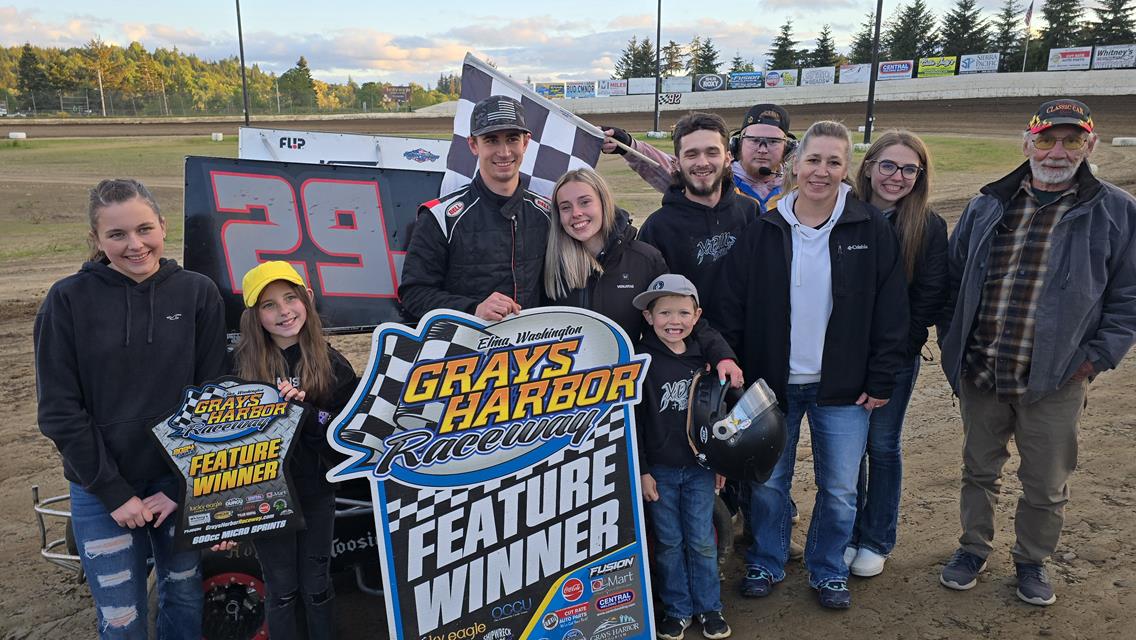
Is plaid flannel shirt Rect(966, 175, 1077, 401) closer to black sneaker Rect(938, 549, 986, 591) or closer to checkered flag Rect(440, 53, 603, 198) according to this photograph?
black sneaker Rect(938, 549, 986, 591)

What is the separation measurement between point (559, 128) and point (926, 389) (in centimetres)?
420

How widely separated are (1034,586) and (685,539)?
5.89 feet

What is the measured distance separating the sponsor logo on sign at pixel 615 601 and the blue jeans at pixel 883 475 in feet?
4.85

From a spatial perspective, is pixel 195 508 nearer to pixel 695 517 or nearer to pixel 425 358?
pixel 425 358

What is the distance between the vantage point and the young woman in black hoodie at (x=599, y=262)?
3.13 metres

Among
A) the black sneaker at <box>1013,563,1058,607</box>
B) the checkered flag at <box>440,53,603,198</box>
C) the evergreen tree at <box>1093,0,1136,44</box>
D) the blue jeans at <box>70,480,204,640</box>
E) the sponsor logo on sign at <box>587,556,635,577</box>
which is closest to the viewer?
the blue jeans at <box>70,480,204,640</box>

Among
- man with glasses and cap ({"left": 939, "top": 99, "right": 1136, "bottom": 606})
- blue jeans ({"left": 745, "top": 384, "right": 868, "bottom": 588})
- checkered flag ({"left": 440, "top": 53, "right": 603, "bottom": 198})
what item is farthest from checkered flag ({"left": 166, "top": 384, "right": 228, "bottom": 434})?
man with glasses and cap ({"left": 939, "top": 99, "right": 1136, "bottom": 606})

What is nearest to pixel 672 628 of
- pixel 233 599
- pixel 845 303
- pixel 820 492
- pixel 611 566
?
pixel 611 566

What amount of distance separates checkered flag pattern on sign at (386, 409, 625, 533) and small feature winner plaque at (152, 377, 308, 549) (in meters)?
0.37

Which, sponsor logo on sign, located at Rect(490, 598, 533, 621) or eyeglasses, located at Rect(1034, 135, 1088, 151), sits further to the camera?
eyeglasses, located at Rect(1034, 135, 1088, 151)

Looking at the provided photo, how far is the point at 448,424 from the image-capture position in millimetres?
2805

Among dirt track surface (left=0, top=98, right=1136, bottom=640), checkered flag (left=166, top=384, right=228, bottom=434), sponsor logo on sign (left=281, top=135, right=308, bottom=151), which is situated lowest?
dirt track surface (left=0, top=98, right=1136, bottom=640)

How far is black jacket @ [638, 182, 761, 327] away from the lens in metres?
3.57

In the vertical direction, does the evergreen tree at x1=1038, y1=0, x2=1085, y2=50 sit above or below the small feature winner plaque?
above
